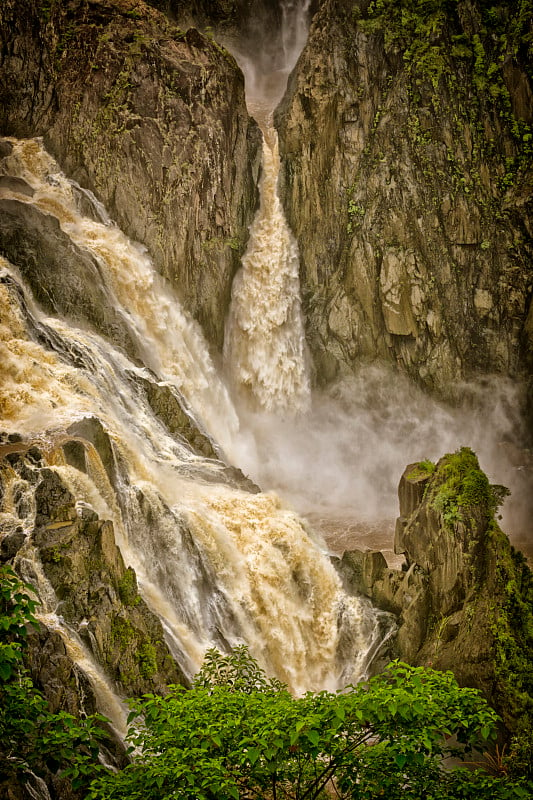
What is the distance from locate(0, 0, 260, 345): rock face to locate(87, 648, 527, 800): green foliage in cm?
1977

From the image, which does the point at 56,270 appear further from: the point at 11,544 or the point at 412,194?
the point at 412,194

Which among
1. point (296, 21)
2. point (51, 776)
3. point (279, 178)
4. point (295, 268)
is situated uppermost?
point (296, 21)

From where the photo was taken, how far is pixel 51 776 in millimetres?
9422

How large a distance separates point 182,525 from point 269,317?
13.1 m

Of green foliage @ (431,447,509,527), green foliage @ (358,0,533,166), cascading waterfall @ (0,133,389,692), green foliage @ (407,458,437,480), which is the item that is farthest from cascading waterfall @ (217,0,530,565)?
green foliage @ (431,447,509,527)

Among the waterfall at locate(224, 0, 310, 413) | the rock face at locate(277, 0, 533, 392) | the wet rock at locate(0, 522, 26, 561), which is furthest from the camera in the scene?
the waterfall at locate(224, 0, 310, 413)

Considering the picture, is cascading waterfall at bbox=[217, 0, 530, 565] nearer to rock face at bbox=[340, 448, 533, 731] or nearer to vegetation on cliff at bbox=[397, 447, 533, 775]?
rock face at bbox=[340, 448, 533, 731]

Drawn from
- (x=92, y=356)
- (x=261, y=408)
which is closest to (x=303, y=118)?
(x=261, y=408)

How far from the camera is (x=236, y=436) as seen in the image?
25406 millimetres

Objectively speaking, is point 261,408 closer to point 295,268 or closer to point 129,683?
point 295,268

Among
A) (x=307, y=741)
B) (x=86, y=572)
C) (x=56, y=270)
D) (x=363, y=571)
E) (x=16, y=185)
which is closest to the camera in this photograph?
(x=307, y=741)

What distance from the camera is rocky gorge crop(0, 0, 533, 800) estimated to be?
1605 centimetres

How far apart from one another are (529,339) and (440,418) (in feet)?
13.7

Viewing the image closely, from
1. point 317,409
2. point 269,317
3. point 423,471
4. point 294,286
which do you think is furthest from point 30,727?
point 294,286
